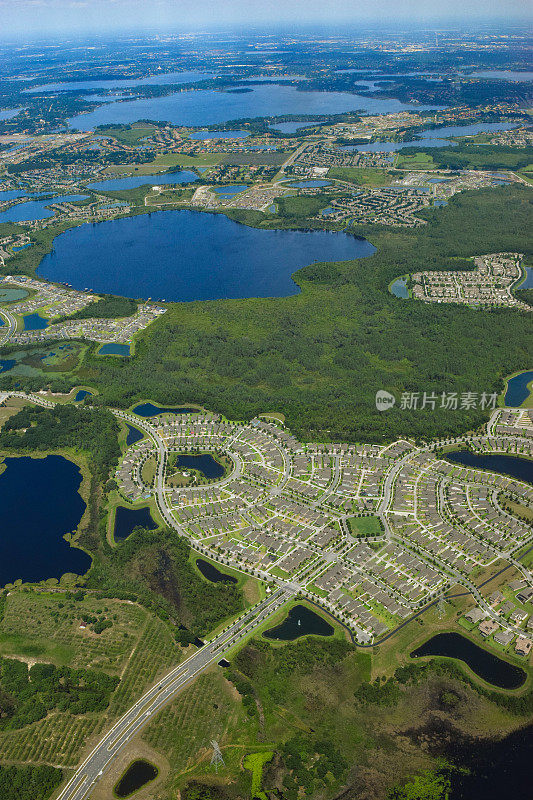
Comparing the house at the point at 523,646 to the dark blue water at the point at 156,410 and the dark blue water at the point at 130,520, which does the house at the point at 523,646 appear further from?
the dark blue water at the point at 156,410

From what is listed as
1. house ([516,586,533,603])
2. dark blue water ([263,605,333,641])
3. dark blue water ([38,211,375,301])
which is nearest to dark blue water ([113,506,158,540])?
dark blue water ([263,605,333,641])

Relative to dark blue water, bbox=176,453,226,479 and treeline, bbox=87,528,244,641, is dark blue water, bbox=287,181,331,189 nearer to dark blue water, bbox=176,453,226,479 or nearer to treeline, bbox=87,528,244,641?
dark blue water, bbox=176,453,226,479

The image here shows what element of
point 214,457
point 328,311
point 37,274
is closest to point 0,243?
point 37,274

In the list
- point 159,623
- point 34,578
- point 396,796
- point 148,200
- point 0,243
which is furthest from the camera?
point 148,200

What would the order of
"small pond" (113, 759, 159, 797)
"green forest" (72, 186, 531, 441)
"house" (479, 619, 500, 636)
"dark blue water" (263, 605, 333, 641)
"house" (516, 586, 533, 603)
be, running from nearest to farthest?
1. "small pond" (113, 759, 159, 797)
2. "house" (479, 619, 500, 636)
3. "dark blue water" (263, 605, 333, 641)
4. "house" (516, 586, 533, 603)
5. "green forest" (72, 186, 531, 441)

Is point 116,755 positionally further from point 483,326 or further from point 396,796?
point 483,326

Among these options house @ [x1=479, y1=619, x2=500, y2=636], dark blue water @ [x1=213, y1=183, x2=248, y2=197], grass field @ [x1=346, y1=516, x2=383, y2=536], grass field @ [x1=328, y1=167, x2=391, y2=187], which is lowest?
house @ [x1=479, y1=619, x2=500, y2=636]
